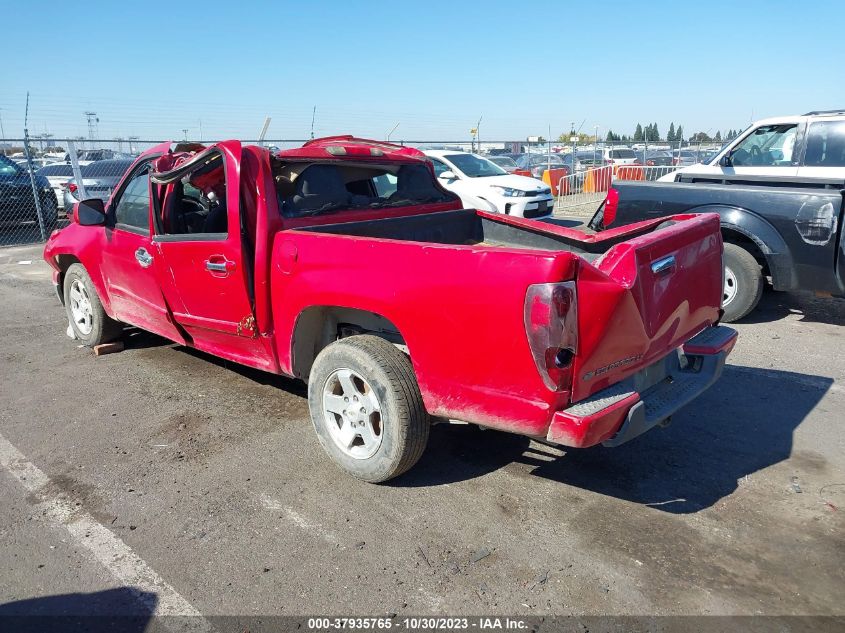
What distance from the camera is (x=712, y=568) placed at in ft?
9.32

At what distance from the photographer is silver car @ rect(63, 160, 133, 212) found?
14883 millimetres

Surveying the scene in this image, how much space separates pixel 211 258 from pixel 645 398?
2.69 meters

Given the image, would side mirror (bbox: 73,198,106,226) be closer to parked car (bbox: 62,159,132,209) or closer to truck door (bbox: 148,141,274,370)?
truck door (bbox: 148,141,274,370)

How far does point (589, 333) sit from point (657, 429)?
5.79 ft

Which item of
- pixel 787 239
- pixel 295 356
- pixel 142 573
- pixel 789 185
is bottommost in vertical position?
pixel 142 573

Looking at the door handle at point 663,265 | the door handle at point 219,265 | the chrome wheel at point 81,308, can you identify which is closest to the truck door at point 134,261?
the chrome wheel at point 81,308

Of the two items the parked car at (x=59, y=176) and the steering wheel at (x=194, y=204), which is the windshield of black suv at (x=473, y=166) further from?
the parked car at (x=59, y=176)

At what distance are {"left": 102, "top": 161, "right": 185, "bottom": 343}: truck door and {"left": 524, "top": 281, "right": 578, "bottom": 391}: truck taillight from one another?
3.06 m

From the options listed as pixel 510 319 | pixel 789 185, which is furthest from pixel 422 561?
pixel 789 185

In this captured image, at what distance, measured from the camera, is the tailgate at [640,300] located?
2.80 m

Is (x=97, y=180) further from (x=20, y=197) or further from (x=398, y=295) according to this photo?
(x=398, y=295)

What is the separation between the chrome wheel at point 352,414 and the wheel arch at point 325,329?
0.36 meters

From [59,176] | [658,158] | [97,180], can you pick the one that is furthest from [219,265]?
[658,158]

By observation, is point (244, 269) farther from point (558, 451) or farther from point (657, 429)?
point (657, 429)
